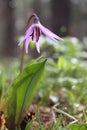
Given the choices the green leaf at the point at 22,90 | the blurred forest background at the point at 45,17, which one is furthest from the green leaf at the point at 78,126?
the blurred forest background at the point at 45,17

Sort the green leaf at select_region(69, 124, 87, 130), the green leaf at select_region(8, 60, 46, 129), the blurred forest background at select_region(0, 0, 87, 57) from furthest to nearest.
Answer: the blurred forest background at select_region(0, 0, 87, 57) → the green leaf at select_region(8, 60, 46, 129) → the green leaf at select_region(69, 124, 87, 130)

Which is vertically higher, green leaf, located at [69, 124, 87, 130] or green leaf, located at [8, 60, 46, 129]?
green leaf, located at [8, 60, 46, 129]

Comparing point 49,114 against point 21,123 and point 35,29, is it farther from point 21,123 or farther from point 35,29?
point 35,29

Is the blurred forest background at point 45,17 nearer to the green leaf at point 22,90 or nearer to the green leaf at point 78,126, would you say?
the green leaf at point 22,90

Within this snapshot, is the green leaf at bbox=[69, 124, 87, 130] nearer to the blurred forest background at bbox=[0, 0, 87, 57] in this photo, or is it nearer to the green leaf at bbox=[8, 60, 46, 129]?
the green leaf at bbox=[8, 60, 46, 129]

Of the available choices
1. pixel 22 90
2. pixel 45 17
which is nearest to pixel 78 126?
pixel 22 90

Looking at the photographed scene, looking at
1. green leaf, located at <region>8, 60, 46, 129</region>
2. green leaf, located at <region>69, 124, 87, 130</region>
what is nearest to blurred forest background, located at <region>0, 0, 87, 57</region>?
green leaf, located at <region>8, 60, 46, 129</region>

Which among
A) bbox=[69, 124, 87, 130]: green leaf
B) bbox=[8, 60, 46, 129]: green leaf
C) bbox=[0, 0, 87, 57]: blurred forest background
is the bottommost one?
bbox=[69, 124, 87, 130]: green leaf
